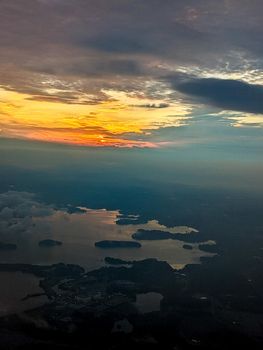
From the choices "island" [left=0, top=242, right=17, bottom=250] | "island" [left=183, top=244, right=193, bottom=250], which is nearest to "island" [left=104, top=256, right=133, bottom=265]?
"island" [left=183, top=244, right=193, bottom=250]

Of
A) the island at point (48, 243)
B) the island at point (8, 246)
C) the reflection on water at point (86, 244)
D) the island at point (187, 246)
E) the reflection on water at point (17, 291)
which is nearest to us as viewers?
the reflection on water at point (17, 291)

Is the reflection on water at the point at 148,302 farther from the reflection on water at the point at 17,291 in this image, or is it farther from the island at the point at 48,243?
the island at the point at 48,243

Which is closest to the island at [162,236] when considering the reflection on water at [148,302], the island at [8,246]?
the island at [8,246]

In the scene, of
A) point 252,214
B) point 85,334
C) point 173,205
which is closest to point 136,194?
point 173,205

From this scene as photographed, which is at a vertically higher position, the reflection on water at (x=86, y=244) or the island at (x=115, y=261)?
the reflection on water at (x=86, y=244)

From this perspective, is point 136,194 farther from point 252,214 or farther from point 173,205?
point 252,214

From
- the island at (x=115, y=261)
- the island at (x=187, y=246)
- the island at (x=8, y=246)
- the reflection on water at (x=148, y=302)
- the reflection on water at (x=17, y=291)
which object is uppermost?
the island at (x=8, y=246)

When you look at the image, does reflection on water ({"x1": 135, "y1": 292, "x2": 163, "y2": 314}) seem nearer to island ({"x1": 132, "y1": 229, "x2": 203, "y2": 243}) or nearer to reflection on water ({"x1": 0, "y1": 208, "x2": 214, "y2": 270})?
reflection on water ({"x1": 0, "y1": 208, "x2": 214, "y2": 270})

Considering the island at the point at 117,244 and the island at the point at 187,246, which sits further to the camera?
the island at the point at 187,246
